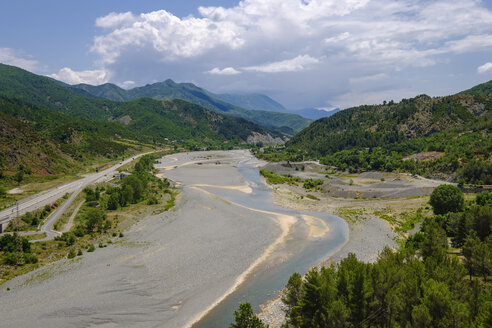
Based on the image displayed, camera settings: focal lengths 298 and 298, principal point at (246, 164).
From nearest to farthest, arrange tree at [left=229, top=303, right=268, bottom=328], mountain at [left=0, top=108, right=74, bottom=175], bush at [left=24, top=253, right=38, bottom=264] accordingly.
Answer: tree at [left=229, top=303, right=268, bottom=328] → bush at [left=24, top=253, right=38, bottom=264] → mountain at [left=0, top=108, right=74, bottom=175]

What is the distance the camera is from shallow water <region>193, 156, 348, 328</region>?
114 ft

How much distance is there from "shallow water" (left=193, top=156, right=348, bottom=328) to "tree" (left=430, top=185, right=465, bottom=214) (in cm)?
2032

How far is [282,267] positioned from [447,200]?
42159mm

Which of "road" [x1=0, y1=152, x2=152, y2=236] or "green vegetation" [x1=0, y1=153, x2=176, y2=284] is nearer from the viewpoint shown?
"green vegetation" [x1=0, y1=153, x2=176, y2=284]

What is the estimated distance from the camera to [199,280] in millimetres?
41875

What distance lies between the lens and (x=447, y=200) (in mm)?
63812

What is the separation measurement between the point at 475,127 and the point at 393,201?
106352 mm

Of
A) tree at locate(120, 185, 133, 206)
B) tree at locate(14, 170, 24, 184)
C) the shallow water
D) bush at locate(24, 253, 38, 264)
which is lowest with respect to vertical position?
the shallow water

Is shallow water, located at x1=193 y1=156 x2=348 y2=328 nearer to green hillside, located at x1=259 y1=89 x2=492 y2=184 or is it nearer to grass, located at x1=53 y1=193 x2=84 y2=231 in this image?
grass, located at x1=53 y1=193 x2=84 y2=231

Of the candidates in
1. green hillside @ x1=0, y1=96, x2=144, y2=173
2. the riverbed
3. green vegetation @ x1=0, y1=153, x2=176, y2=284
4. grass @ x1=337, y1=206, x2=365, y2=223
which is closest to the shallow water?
the riverbed

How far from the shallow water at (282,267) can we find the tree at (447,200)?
66.7 ft

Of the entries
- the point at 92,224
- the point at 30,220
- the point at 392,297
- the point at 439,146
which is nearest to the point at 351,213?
the point at 392,297

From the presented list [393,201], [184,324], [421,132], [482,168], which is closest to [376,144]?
[421,132]

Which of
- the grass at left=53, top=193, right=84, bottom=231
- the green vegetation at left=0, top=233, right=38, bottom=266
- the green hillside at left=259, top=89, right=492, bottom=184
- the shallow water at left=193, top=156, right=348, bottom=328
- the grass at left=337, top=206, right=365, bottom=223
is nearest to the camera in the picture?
the shallow water at left=193, top=156, right=348, bottom=328
